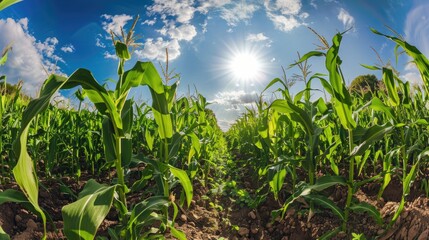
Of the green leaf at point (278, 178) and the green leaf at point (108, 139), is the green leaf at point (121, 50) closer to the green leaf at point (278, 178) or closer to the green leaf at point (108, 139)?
the green leaf at point (108, 139)

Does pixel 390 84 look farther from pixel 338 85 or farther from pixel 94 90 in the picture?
pixel 94 90

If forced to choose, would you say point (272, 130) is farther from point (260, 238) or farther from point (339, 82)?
point (339, 82)

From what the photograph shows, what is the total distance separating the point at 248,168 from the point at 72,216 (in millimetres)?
4303

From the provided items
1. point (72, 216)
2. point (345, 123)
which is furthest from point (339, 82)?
point (72, 216)

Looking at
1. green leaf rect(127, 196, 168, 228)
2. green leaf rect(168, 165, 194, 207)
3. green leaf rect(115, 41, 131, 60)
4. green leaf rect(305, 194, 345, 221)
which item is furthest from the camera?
green leaf rect(305, 194, 345, 221)

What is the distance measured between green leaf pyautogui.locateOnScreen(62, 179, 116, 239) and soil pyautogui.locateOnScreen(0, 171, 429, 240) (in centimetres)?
69

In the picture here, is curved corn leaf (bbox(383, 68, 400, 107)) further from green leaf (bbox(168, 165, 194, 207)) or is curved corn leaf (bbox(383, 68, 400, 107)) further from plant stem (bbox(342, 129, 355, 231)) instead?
green leaf (bbox(168, 165, 194, 207))

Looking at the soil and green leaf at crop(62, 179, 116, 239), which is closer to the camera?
green leaf at crop(62, 179, 116, 239)

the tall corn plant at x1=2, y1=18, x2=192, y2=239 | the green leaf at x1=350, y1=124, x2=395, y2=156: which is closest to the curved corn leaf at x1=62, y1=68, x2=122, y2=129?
the tall corn plant at x1=2, y1=18, x2=192, y2=239

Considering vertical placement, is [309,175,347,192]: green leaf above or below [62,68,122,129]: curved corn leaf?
below

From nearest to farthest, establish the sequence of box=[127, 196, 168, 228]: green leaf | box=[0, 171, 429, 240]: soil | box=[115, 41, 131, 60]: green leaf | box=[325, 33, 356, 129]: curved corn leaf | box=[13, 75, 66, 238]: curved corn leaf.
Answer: box=[13, 75, 66, 238]: curved corn leaf → box=[115, 41, 131, 60]: green leaf → box=[127, 196, 168, 228]: green leaf → box=[325, 33, 356, 129]: curved corn leaf → box=[0, 171, 429, 240]: soil

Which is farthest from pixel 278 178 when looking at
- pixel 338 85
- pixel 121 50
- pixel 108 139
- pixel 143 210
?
pixel 121 50

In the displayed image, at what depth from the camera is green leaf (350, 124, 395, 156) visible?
217 centimetres

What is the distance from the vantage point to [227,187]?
4.22m
